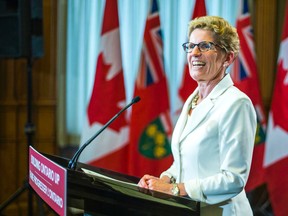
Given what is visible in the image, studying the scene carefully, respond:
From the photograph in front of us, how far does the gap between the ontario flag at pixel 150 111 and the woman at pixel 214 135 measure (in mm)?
2056

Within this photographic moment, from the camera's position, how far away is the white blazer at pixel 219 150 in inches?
47.5

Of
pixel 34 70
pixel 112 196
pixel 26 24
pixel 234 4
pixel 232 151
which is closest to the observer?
pixel 112 196

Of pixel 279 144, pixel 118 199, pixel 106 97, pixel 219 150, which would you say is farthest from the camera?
pixel 106 97

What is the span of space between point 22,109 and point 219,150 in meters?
2.77

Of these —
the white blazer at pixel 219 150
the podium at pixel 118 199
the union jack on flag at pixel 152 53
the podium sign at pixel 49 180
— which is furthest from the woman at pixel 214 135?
the union jack on flag at pixel 152 53

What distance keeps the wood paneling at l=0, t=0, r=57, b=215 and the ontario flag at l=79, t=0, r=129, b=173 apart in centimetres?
53

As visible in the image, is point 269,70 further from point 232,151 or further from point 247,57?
point 232,151

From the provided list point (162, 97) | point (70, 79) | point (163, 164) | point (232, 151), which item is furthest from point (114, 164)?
point (232, 151)

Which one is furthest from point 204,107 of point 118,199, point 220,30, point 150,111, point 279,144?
point 150,111

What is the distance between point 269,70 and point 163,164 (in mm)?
1420

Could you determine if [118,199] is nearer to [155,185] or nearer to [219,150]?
[155,185]

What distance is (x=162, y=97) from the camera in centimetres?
353

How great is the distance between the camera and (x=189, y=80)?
351 cm

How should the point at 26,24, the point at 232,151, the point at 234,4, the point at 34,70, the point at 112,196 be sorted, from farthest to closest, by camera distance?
the point at 234,4, the point at 34,70, the point at 26,24, the point at 232,151, the point at 112,196
